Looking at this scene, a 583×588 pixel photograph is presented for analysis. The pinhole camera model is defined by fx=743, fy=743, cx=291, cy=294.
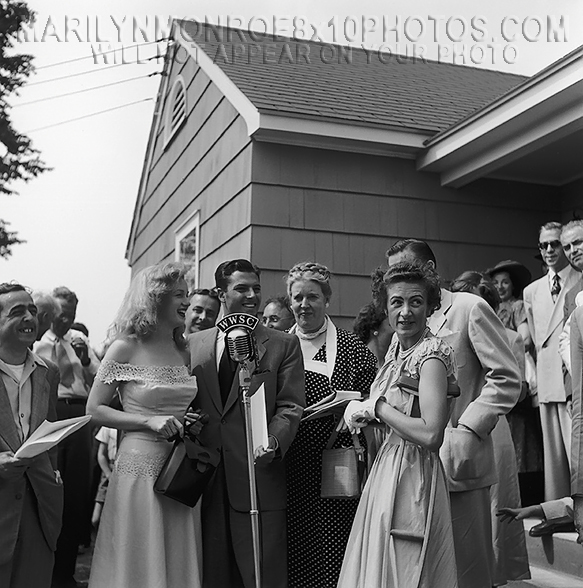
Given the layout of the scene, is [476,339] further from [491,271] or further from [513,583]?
[491,271]

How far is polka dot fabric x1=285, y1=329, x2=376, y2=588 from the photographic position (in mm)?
3379

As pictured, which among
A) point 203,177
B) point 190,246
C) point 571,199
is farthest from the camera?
point 190,246

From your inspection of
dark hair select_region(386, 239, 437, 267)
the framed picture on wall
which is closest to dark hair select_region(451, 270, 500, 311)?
dark hair select_region(386, 239, 437, 267)

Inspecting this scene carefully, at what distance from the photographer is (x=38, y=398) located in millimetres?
3158

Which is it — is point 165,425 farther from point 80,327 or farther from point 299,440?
point 80,327

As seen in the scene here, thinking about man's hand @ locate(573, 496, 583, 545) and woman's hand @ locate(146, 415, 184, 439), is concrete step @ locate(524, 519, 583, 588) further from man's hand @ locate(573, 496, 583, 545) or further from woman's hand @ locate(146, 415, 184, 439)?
woman's hand @ locate(146, 415, 184, 439)

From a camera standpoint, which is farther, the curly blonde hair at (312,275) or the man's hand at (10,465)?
the curly blonde hair at (312,275)

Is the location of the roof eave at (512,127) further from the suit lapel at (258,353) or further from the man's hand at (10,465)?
the man's hand at (10,465)

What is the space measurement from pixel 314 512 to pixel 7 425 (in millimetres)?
1404

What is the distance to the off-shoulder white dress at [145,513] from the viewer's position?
3029mm

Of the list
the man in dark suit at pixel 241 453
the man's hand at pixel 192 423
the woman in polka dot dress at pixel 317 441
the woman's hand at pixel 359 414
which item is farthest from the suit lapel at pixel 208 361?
the woman's hand at pixel 359 414

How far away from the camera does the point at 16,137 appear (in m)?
15.9

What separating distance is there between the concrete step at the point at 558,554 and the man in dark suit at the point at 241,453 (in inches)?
62.9

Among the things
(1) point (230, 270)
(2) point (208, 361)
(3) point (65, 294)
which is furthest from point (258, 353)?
(3) point (65, 294)
